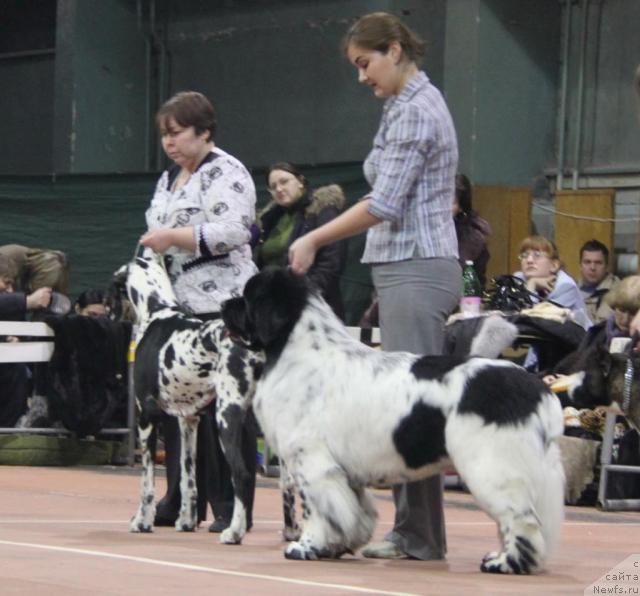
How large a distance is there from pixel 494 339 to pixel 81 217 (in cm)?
535

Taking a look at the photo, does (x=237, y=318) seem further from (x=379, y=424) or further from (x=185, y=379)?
(x=185, y=379)

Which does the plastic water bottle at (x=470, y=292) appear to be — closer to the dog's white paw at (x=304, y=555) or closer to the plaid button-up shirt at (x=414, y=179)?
the plaid button-up shirt at (x=414, y=179)

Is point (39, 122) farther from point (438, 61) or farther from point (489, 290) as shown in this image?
point (489, 290)

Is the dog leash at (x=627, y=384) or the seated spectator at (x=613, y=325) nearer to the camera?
the dog leash at (x=627, y=384)

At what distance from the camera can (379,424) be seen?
4934mm

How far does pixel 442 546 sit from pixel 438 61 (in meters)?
7.77

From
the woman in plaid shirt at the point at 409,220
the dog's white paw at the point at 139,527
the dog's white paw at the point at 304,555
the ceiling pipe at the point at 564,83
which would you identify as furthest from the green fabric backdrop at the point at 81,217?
the dog's white paw at the point at 304,555

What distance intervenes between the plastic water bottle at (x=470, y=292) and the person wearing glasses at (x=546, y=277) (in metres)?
0.34

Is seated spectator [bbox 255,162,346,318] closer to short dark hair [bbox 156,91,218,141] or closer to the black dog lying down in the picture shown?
short dark hair [bbox 156,91,218,141]

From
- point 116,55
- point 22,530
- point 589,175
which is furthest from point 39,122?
point 22,530

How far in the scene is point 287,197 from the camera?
31.9ft

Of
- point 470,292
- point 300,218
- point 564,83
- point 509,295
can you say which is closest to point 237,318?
point 470,292

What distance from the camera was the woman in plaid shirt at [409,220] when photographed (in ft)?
17.1

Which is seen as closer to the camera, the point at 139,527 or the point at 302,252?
the point at 302,252
